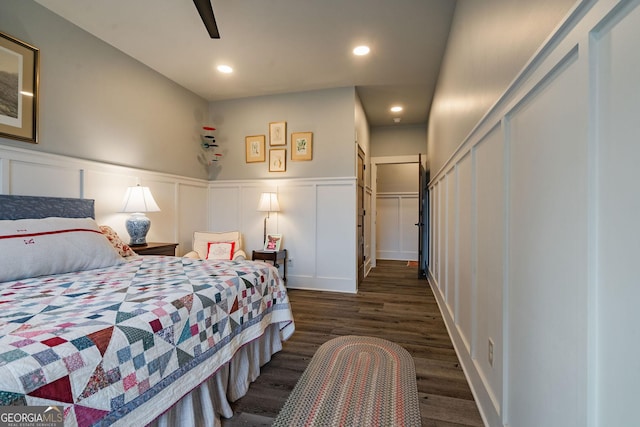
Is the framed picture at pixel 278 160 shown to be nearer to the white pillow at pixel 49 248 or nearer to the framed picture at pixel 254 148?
the framed picture at pixel 254 148

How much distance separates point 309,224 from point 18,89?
3046 mm

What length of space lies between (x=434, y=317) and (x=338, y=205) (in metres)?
1.79

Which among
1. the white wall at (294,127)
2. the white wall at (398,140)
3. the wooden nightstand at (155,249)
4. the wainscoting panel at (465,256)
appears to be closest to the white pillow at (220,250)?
the wooden nightstand at (155,249)

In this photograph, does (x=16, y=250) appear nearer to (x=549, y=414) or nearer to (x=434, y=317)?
(x=549, y=414)

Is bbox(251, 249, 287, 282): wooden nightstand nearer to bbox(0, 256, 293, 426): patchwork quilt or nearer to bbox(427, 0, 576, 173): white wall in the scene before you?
bbox(0, 256, 293, 426): patchwork quilt

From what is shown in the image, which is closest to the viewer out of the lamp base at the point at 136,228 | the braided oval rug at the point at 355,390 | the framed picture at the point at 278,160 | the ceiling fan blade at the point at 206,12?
the braided oval rug at the point at 355,390

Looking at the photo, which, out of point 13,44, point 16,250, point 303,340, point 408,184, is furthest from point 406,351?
point 408,184

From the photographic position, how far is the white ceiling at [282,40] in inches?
91.9

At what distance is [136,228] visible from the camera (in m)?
2.84

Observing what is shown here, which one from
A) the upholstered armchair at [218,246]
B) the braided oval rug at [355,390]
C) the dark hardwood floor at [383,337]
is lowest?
the dark hardwood floor at [383,337]

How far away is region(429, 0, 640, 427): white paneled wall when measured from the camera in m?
0.56

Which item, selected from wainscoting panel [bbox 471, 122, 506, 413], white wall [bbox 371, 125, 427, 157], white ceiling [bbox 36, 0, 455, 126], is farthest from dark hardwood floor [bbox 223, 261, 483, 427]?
white ceiling [bbox 36, 0, 455, 126]

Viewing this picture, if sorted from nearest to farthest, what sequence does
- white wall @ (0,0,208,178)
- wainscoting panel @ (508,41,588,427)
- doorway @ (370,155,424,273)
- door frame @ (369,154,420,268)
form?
1. wainscoting panel @ (508,41,588,427)
2. white wall @ (0,0,208,178)
3. door frame @ (369,154,420,268)
4. doorway @ (370,155,424,273)

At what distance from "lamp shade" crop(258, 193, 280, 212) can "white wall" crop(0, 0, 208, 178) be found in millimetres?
1153
